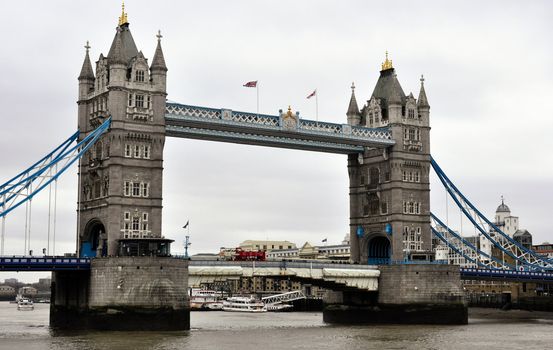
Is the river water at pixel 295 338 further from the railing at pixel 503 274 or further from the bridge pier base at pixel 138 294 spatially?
the railing at pixel 503 274

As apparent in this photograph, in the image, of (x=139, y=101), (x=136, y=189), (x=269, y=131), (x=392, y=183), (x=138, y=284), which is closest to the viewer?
(x=138, y=284)

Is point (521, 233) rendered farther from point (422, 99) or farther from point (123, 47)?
point (123, 47)

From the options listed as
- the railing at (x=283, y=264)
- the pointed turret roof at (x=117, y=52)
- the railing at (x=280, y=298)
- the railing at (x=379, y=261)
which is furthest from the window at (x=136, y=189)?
the railing at (x=280, y=298)

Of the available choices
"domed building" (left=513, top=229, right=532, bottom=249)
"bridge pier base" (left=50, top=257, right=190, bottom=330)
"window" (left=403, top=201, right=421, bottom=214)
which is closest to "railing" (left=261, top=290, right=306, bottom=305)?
"domed building" (left=513, top=229, right=532, bottom=249)

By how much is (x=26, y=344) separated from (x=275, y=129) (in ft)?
124

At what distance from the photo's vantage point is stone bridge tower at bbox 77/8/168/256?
3452 inches

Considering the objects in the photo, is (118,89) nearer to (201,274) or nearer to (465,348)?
(201,274)

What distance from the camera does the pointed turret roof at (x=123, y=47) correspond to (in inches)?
3509

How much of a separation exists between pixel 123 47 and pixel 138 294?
2491 centimetres

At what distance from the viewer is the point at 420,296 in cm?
9869

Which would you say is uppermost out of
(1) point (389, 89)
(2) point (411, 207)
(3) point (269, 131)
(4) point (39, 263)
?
(1) point (389, 89)

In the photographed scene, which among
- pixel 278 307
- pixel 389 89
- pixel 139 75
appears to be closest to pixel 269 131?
pixel 139 75

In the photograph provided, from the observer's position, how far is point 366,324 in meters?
101

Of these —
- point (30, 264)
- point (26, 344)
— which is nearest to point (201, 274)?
point (30, 264)
